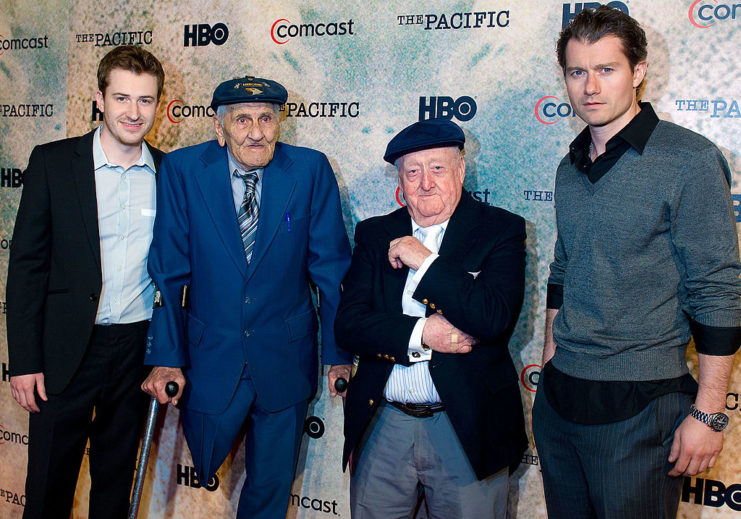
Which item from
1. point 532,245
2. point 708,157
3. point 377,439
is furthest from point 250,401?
point 708,157

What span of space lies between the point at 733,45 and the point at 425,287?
1471 millimetres

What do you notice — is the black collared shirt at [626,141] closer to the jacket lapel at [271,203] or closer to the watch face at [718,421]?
the watch face at [718,421]

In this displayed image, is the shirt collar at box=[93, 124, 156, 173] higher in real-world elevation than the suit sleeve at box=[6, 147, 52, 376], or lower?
higher

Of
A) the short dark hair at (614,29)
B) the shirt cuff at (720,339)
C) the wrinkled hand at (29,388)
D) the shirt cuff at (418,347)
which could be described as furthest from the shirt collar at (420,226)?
the wrinkled hand at (29,388)

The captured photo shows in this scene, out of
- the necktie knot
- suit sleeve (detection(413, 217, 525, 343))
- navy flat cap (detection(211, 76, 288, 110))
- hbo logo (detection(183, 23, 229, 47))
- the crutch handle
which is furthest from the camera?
hbo logo (detection(183, 23, 229, 47))

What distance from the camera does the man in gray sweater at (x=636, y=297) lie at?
1.74m

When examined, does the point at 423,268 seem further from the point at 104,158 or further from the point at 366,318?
the point at 104,158

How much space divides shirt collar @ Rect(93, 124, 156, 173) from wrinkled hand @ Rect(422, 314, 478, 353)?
55.8 inches

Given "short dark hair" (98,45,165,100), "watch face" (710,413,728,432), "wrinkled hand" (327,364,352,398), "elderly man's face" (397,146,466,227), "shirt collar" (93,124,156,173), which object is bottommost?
"wrinkled hand" (327,364,352,398)

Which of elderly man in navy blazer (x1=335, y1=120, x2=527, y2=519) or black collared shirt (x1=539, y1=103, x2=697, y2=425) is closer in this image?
black collared shirt (x1=539, y1=103, x2=697, y2=425)

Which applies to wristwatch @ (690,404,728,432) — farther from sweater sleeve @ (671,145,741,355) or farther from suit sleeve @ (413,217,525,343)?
suit sleeve @ (413,217,525,343)

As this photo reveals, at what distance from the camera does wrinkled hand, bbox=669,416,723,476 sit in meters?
1.73

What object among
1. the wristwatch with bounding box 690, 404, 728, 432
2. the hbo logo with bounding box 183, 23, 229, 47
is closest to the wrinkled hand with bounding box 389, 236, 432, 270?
the wristwatch with bounding box 690, 404, 728, 432

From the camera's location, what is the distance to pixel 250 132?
2377 mm
